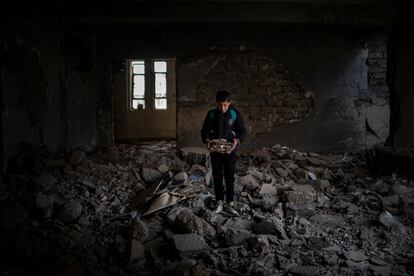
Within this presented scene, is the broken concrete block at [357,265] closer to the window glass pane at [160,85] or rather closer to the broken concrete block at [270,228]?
the broken concrete block at [270,228]

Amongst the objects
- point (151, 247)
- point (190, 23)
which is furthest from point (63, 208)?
point (190, 23)

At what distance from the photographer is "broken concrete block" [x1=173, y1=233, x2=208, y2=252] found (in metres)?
3.81

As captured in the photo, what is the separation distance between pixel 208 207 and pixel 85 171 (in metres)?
2.29

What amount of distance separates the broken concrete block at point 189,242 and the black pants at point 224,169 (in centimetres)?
107

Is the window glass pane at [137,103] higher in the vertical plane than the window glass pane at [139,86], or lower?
lower

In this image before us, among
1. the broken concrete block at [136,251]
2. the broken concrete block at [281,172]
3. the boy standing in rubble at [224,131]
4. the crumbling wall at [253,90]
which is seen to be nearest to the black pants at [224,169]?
A: the boy standing in rubble at [224,131]

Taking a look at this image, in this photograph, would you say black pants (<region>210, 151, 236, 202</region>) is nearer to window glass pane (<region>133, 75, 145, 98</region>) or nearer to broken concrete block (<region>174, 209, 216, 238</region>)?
broken concrete block (<region>174, 209, 216, 238</region>)

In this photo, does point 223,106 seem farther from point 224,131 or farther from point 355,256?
point 355,256

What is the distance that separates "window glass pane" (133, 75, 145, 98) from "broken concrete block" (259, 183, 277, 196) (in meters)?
7.56

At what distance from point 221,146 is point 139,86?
8117mm

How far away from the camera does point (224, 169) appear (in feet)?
16.0

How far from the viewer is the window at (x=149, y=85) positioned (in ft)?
40.1

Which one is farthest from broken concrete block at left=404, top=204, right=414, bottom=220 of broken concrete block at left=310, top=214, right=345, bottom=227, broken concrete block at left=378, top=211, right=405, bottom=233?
broken concrete block at left=310, top=214, right=345, bottom=227

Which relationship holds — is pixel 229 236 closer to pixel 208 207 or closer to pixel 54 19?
pixel 208 207
